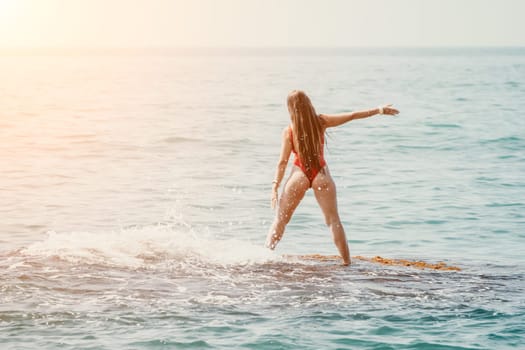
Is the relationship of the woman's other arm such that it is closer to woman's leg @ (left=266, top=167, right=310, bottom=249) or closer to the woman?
the woman

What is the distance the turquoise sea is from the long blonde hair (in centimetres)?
127

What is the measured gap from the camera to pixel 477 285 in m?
9.23

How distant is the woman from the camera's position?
31.5 feet

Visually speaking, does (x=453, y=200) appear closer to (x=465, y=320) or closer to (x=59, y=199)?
(x=59, y=199)

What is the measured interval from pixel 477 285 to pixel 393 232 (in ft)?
Result: 14.6

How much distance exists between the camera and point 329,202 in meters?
9.88

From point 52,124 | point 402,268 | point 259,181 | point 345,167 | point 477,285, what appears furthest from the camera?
point 52,124

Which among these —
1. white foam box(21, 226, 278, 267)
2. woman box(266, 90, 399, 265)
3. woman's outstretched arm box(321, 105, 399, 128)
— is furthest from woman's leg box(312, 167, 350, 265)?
white foam box(21, 226, 278, 267)

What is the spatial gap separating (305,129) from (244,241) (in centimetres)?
335

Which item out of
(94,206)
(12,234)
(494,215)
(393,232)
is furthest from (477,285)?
(94,206)

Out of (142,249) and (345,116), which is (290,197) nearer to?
(345,116)

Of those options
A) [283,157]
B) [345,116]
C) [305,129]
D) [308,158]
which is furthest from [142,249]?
[345,116]

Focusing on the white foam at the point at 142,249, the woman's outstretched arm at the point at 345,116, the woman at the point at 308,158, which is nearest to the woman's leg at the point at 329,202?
the woman at the point at 308,158

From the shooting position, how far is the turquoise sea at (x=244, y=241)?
770 centimetres
